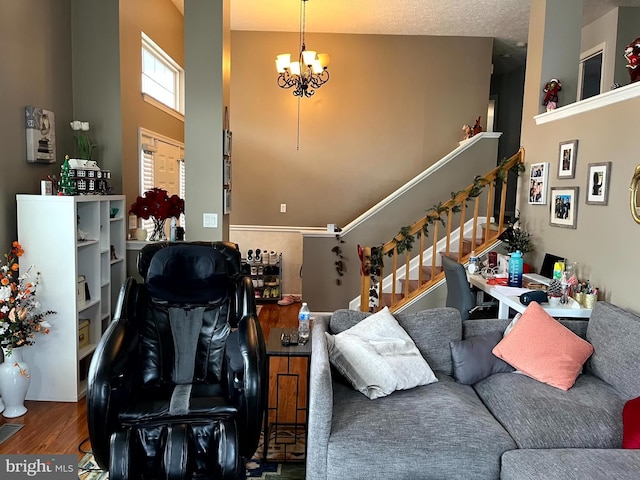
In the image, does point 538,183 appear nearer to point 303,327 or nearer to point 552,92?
point 552,92

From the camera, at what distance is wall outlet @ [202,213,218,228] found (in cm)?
404

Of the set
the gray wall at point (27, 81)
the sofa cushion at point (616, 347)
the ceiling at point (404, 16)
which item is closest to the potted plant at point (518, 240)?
the sofa cushion at point (616, 347)

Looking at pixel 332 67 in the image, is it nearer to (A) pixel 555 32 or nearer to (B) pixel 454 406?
(A) pixel 555 32

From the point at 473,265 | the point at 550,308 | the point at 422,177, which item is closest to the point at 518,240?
the point at 473,265

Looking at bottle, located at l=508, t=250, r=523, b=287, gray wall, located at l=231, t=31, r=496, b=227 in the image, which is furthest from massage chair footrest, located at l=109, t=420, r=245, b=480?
gray wall, located at l=231, t=31, r=496, b=227

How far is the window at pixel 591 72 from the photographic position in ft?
18.5

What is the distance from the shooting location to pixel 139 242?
4168 mm

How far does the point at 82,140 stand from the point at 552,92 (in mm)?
4081

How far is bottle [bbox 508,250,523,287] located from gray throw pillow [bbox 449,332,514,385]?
1.07 metres

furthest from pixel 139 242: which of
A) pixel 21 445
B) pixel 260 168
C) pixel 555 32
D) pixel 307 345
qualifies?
pixel 555 32

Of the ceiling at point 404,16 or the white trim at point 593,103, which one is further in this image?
the ceiling at point 404,16

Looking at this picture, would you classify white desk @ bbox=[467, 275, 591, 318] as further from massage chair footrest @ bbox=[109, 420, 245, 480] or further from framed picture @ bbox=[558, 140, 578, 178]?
massage chair footrest @ bbox=[109, 420, 245, 480]

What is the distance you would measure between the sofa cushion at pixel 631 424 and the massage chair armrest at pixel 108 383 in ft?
7.55

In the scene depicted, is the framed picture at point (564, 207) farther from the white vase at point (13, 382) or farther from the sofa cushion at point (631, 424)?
the white vase at point (13, 382)
